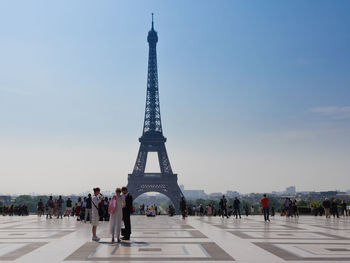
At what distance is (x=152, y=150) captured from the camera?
9950 centimetres

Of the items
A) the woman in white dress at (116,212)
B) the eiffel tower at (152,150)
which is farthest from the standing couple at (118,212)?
the eiffel tower at (152,150)

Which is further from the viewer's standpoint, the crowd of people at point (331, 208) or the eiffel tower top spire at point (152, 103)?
the eiffel tower top spire at point (152, 103)

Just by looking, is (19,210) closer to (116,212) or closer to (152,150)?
(116,212)

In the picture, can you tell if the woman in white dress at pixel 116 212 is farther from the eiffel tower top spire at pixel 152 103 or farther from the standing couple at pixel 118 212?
the eiffel tower top spire at pixel 152 103

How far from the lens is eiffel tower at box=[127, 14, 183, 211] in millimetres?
94312

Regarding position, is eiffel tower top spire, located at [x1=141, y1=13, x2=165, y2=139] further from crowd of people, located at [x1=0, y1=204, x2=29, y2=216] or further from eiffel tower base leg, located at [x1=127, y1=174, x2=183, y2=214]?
crowd of people, located at [x1=0, y1=204, x2=29, y2=216]

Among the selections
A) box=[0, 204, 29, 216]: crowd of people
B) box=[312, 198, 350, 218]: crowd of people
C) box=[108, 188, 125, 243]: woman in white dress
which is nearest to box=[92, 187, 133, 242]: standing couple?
box=[108, 188, 125, 243]: woman in white dress

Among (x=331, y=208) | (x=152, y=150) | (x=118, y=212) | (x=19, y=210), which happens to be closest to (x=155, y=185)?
(x=152, y=150)

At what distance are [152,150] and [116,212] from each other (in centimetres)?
8387

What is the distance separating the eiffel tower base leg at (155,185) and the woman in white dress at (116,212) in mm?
78228

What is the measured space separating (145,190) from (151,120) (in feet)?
53.9

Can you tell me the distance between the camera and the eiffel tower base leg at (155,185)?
308 ft

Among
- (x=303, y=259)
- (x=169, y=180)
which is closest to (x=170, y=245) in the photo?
(x=303, y=259)

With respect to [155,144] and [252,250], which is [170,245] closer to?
[252,250]
